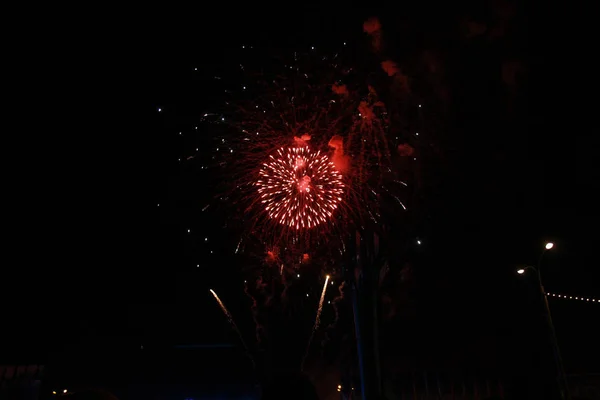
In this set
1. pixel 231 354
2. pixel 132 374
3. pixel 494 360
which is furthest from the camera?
pixel 231 354

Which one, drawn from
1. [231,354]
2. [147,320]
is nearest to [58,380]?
[147,320]

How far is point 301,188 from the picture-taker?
1134 cm

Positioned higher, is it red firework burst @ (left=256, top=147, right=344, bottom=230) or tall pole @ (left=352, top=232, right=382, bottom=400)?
red firework burst @ (left=256, top=147, right=344, bottom=230)

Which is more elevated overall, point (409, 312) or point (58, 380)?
point (409, 312)

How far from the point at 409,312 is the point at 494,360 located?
12.1 feet

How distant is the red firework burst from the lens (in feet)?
36.8

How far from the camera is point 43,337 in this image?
2012cm

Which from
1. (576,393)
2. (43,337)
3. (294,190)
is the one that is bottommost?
(576,393)

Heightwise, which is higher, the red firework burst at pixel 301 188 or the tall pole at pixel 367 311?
the red firework burst at pixel 301 188

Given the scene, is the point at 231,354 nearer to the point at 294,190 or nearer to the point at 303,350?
the point at 303,350

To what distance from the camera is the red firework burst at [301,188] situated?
11.2 meters

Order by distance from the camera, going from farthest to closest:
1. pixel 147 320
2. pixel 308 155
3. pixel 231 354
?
1. pixel 147 320
2. pixel 231 354
3. pixel 308 155

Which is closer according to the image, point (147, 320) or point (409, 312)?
point (409, 312)

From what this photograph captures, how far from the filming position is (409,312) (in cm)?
1989
